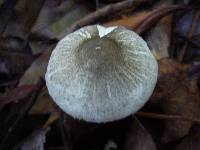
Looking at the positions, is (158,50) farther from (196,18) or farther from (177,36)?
(196,18)

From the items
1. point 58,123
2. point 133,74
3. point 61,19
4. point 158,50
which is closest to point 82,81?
point 133,74

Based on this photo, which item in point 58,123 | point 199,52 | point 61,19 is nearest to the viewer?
point 58,123

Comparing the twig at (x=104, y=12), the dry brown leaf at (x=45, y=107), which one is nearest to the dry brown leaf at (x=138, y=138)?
the dry brown leaf at (x=45, y=107)

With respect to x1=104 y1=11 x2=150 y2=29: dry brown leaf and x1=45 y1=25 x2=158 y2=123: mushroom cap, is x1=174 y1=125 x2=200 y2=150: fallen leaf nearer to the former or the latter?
x1=45 y1=25 x2=158 y2=123: mushroom cap

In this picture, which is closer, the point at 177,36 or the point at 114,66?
the point at 114,66

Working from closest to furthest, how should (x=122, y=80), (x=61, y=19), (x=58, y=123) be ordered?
1. (x=122, y=80)
2. (x=58, y=123)
3. (x=61, y=19)

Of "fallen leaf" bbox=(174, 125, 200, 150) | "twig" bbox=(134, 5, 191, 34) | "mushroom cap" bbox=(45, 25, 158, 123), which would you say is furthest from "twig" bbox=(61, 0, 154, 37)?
"fallen leaf" bbox=(174, 125, 200, 150)

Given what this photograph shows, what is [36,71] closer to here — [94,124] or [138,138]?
[94,124]
